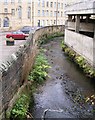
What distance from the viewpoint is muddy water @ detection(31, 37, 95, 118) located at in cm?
1364

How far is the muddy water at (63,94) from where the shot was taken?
44.8 feet

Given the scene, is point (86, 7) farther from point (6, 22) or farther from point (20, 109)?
point (6, 22)

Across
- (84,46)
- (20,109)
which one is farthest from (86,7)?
(20,109)

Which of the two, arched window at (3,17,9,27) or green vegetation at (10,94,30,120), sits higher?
arched window at (3,17,9,27)

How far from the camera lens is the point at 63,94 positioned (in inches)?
656

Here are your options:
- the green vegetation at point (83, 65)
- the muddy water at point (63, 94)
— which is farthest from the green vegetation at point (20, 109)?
the green vegetation at point (83, 65)

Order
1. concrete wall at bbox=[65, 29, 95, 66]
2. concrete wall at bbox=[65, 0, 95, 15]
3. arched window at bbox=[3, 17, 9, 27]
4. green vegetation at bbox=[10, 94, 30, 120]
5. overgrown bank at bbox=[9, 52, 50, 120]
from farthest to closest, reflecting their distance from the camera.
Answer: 1. arched window at bbox=[3, 17, 9, 27]
2. concrete wall at bbox=[65, 29, 95, 66]
3. concrete wall at bbox=[65, 0, 95, 15]
4. overgrown bank at bbox=[9, 52, 50, 120]
5. green vegetation at bbox=[10, 94, 30, 120]

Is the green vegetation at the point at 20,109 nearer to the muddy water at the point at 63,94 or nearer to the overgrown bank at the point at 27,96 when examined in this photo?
the overgrown bank at the point at 27,96

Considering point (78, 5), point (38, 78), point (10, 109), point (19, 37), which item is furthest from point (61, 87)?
point (19, 37)

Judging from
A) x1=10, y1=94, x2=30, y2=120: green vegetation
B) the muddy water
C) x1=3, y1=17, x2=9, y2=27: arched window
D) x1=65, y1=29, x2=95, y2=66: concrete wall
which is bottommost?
the muddy water

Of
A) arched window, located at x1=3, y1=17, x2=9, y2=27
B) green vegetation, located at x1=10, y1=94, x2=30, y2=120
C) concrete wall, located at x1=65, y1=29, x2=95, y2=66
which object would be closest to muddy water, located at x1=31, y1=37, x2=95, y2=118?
green vegetation, located at x1=10, y1=94, x2=30, y2=120

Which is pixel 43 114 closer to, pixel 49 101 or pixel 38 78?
pixel 49 101

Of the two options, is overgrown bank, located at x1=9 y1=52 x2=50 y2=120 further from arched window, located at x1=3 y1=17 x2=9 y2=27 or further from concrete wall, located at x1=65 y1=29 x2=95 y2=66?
arched window, located at x1=3 y1=17 x2=9 y2=27

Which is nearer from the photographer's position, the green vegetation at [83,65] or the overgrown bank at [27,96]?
the overgrown bank at [27,96]
